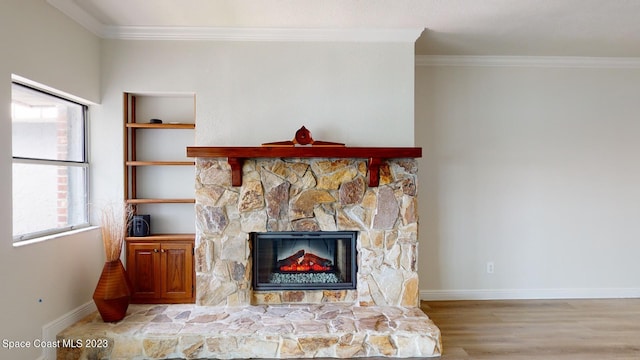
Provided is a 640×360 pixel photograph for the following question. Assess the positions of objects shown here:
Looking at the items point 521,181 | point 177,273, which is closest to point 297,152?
point 177,273

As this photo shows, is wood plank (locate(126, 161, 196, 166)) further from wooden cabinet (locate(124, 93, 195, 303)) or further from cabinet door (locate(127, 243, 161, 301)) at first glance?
cabinet door (locate(127, 243, 161, 301))

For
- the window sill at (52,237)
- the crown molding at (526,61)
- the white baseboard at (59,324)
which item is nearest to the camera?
the window sill at (52,237)

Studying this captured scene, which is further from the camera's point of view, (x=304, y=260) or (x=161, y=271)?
(x=304, y=260)

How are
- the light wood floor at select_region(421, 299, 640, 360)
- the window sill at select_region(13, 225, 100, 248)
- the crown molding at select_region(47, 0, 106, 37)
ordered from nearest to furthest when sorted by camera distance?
1. the window sill at select_region(13, 225, 100, 248)
2. the crown molding at select_region(47, 0, 106, 37)
3. the light wood floor at select_region(421, 299, 640, 360)

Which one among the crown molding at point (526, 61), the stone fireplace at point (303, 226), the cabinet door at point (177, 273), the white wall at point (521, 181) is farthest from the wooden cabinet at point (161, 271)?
the crown molding at point (526, 61)

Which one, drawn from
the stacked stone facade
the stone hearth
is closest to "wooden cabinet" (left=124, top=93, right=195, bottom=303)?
the stacked stone facade

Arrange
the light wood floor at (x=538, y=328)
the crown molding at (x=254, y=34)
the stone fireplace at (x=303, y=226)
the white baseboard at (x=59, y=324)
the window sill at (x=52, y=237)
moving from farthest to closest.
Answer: the crown molding at (x=254, y=34) < the stone fireplace at (x=303, y=226) < the light wood floor at (x=538, y=328) < the white baseboard at (x=59, y=324) < the window sill at (x=52, y=237)

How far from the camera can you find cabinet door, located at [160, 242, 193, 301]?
3074 millimetres

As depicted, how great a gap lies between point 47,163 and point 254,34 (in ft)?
6.47

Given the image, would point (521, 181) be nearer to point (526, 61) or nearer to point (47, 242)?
point (526, 61)

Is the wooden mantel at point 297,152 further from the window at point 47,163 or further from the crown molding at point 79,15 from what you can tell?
the crown molding at point 79,15

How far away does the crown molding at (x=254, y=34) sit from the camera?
2.98 metres

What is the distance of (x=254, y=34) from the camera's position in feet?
9.88

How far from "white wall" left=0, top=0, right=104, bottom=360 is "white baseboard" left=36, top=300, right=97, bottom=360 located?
0.04 m
